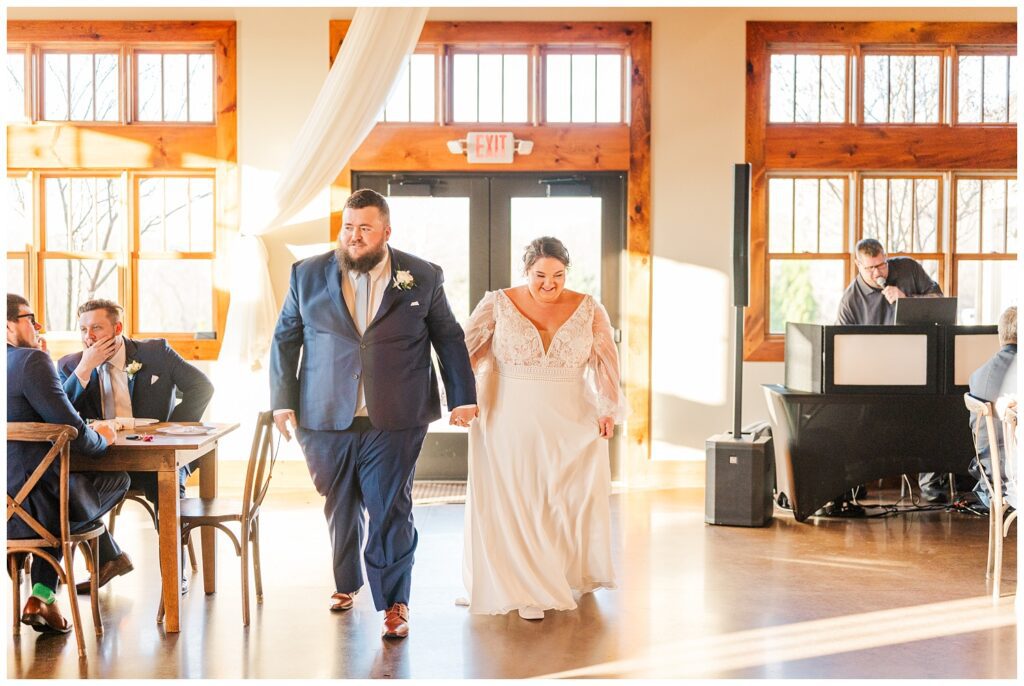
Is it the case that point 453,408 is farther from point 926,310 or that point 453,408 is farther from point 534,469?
point 926,310

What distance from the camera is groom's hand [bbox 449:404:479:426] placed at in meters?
3.95

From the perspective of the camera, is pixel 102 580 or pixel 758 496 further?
pixel 758 496

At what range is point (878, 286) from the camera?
6727mm

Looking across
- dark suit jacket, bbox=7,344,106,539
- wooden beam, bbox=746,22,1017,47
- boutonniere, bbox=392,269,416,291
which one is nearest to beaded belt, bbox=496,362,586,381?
boutonniere, bbox=392,269,416,291

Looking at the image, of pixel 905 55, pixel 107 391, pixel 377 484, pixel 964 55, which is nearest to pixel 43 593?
pixel 107 391

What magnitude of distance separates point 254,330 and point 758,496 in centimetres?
358

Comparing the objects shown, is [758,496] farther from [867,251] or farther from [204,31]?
[204,31]

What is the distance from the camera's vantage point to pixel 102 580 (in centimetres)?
429

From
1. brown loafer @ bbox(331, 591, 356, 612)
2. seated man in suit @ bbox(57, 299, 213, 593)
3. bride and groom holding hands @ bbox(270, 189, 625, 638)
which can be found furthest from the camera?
seated man in suit @ bbox(57, 299, 213, 593)

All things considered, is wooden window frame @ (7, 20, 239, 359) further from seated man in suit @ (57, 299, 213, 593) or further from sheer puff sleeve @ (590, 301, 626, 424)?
sheer puff sleeve @ (590, 301, 626, 424)

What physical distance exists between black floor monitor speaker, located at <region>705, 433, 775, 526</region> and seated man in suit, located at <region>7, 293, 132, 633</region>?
3.54 meters

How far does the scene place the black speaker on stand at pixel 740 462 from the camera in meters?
5.92

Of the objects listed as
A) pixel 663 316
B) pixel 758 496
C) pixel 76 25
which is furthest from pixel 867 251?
pixel 76 25

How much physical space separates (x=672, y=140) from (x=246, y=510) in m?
4.50
